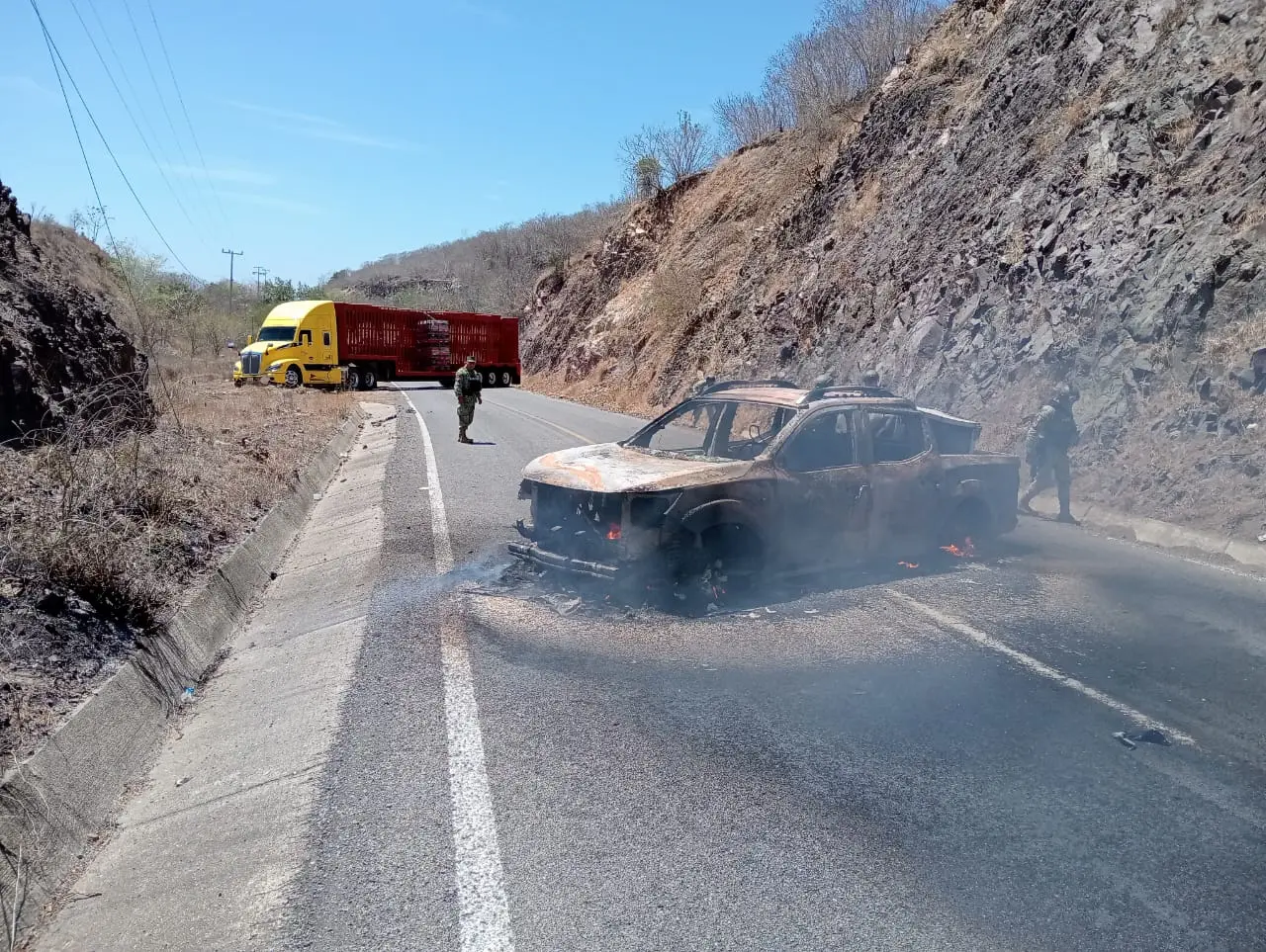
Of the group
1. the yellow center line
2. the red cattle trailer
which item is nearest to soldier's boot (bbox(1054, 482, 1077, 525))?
the yellow center line

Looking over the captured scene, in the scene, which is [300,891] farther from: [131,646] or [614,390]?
[614,390]

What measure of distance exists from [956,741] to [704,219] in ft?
123

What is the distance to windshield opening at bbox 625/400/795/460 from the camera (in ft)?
25.6

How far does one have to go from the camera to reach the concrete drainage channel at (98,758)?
369 centimetres

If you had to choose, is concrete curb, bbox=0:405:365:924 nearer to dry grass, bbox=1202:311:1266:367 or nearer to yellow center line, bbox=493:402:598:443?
dry grass, bbox=1202:311:1266:367

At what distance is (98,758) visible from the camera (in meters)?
4.55

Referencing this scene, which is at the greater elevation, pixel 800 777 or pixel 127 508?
pixel 127 508

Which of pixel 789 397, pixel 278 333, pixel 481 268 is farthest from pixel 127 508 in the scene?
pixel 481 268

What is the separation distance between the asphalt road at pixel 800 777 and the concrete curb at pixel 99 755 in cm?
103

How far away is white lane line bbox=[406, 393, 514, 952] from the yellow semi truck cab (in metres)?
31.5

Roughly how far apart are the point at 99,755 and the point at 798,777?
3286mm

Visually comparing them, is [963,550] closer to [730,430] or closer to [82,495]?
[730,430]

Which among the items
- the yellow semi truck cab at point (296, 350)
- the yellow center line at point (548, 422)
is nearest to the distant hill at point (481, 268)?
the yellow semi truck cab at point (296, 350)

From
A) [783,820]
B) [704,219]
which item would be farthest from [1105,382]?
[704,219]
